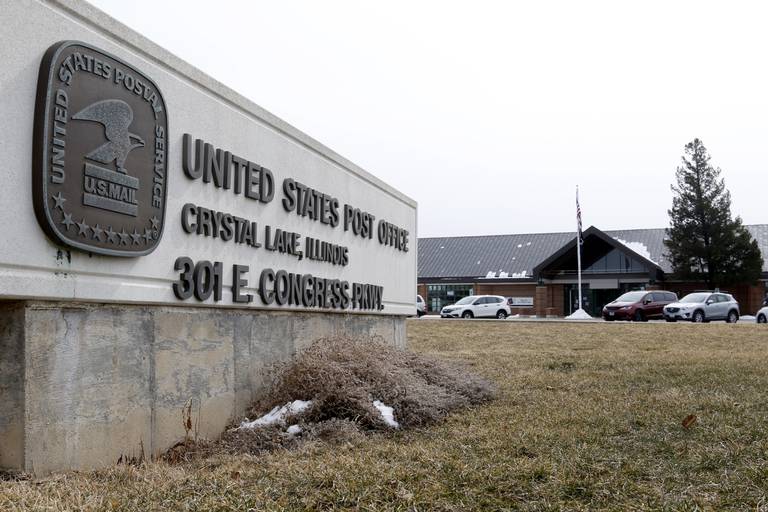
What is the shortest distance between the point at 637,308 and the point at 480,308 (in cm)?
978

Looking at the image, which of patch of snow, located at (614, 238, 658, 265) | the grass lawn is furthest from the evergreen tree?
the grass lawn

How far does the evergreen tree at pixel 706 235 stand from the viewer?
152ft

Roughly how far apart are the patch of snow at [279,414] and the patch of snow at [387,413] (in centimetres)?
64

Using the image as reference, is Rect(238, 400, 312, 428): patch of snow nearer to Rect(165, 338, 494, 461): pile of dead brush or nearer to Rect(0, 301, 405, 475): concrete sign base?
Rect(165, 338, 494, 461): pile of dead brush

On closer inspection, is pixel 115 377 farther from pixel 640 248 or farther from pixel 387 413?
pixel 640 248

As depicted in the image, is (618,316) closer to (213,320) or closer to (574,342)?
(574,342)

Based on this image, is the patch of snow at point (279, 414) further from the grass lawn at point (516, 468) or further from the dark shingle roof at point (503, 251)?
the dark shingle roof at point (503, 251)

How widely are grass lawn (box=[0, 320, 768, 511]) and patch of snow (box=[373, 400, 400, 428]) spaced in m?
0.28

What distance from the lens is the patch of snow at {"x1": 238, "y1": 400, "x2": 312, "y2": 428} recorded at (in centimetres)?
659

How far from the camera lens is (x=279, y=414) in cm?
675

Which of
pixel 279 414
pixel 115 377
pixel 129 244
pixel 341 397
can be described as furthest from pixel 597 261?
pixel 115 377

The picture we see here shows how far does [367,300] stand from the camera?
1065cm

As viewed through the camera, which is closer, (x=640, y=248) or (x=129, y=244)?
(x=129, y=244)

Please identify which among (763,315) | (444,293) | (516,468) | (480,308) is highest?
(444,293)
